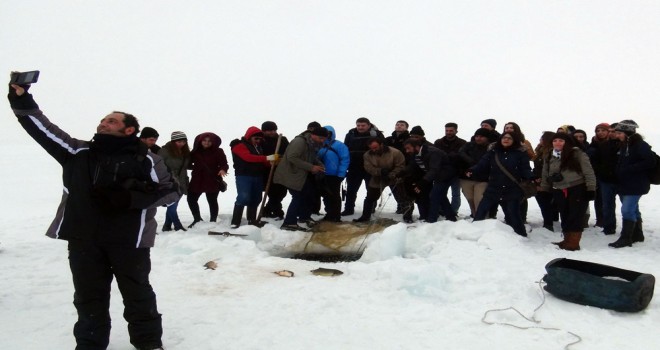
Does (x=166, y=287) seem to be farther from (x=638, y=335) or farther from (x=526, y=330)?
(x=638, y=335)

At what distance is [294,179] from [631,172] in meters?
5.09

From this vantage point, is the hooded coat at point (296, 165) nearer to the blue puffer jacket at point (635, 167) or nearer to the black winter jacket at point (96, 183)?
the black winter jacket at point (96, 183)

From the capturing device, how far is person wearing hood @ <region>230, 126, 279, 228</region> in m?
8.20

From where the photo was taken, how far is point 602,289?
14.4 ft

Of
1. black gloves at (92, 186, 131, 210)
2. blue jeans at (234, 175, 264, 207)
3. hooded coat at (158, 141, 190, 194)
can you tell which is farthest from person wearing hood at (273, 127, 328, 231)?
black gloves at (92, 186, 131, 210)

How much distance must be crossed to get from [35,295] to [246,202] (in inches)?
155

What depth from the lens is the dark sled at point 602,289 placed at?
4.25 meters

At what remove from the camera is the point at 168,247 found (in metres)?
6.80

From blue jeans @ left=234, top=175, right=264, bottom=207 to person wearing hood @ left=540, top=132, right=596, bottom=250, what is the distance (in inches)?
187

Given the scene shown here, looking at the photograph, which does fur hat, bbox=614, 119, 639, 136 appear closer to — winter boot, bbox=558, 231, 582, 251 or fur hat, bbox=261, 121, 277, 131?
winter boot, bbox=558, 231, 582, 251

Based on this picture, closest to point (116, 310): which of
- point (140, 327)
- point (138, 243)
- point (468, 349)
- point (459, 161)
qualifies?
point (140, 327)

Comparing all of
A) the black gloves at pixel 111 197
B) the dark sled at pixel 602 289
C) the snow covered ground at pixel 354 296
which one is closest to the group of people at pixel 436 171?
the snow covered ground at pixel 354 296

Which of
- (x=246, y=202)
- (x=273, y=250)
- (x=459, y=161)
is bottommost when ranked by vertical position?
(x=273, y=250)

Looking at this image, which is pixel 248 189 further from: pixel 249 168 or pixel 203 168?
pixel 203 168
